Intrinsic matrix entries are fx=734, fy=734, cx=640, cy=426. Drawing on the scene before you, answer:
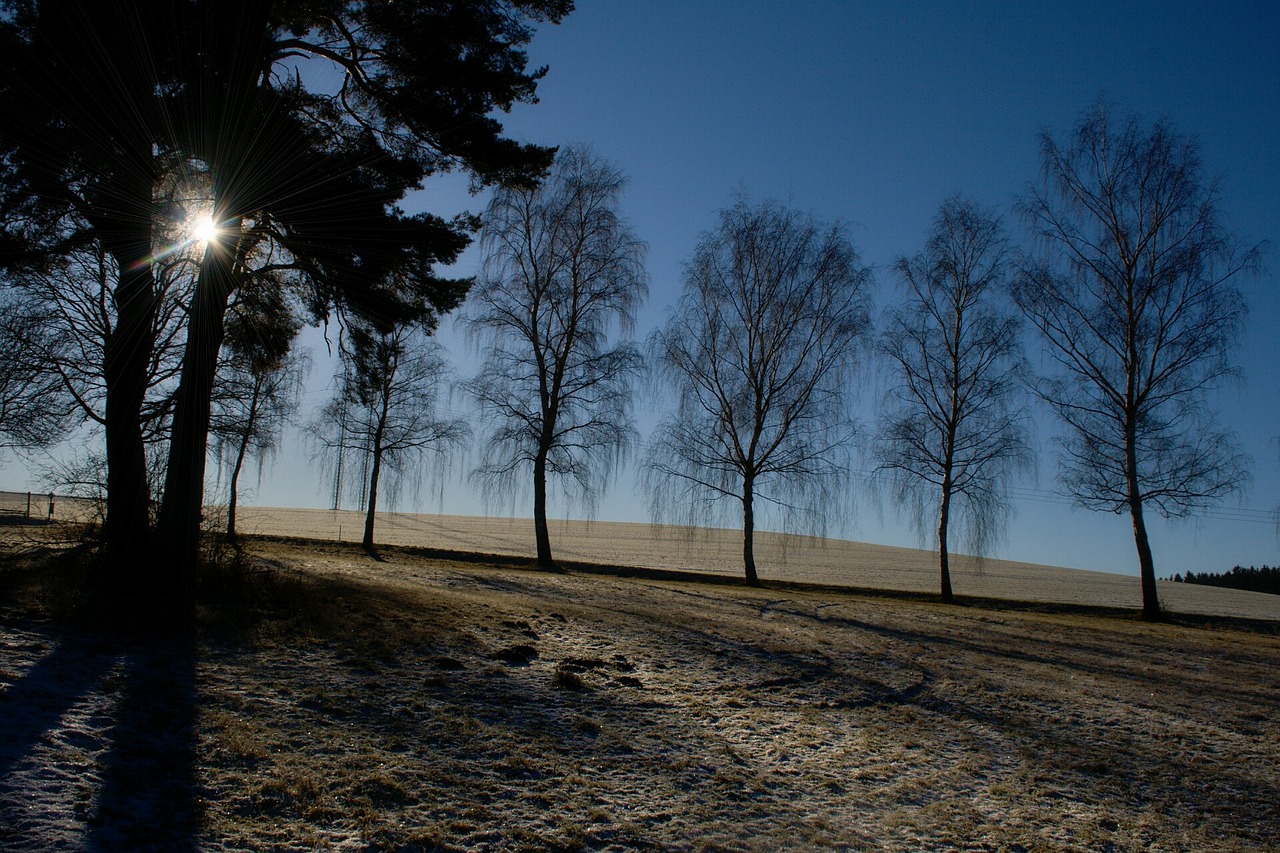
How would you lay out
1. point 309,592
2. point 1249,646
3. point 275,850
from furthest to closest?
point 1249,646 < point 309,592 < point 275,850

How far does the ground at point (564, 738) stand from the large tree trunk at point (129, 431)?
867 millimetres

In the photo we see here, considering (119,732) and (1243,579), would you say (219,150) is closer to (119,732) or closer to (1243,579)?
(119,732)

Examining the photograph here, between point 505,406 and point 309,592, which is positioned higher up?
point 505,406

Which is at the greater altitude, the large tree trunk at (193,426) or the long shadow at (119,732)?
the large tree trunk at (193,426)

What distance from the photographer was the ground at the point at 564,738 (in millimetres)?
4969

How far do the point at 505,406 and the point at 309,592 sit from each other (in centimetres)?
1502

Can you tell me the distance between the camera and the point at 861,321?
24984 millimetres

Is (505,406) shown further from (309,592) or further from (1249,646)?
(1249,646)

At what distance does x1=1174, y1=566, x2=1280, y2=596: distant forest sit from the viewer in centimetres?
6644

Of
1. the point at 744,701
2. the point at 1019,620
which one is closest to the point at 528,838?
the point at 744,701

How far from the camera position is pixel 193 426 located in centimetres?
1038

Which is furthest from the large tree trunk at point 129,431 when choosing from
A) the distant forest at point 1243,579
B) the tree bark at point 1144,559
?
the distant forest at point 1243,579

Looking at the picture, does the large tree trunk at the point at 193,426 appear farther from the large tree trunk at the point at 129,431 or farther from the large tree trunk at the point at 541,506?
the large tree trunk at the point at 541,506

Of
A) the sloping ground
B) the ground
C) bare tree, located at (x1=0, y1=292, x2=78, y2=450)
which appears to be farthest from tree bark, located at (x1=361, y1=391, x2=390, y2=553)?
the ground
